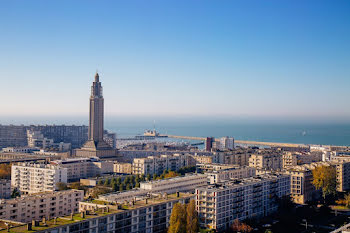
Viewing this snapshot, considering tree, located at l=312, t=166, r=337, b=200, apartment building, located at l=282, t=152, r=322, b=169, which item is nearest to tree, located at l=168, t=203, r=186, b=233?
tree, located at l=312, t=166, r=337, b=200

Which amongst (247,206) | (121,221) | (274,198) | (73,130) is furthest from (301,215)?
(73,130)

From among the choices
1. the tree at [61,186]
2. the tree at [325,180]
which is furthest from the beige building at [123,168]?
the tree at [325,180]

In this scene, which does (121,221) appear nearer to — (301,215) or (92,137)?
(301,215)

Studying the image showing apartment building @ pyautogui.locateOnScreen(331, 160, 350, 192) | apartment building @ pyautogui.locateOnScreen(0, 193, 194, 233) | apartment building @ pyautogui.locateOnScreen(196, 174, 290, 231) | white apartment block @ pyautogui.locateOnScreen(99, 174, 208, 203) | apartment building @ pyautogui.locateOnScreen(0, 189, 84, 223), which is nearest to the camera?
apartment building @ pyautogui.locateOnScreen(0, 193, 194, 233)

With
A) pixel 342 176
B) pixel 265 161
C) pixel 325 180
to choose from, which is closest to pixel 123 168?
pixel 265 161

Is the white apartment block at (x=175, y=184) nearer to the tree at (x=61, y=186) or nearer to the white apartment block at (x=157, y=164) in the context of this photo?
the tree at (x=61, y=186)

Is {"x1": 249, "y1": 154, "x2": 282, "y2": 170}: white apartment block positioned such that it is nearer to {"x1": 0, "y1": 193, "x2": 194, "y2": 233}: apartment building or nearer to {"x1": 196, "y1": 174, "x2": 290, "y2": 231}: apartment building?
{"x1": 196, "y1": 174, "x2": 290, "y2": 231}: apartment building
